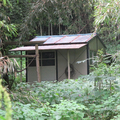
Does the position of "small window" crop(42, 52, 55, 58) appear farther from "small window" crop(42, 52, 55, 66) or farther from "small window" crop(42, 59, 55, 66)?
"small window" crop(42, 59, 55, 66)

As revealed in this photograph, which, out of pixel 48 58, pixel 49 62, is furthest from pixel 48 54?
pixel 49 62

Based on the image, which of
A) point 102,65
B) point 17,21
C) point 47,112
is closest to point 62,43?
point 17,21

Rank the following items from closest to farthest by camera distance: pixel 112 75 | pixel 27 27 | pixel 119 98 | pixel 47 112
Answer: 1. pixel 47 112
2. pixel 119 98
3. pixel 112 75
4. pixel 27 27

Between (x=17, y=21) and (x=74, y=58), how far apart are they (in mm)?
4320

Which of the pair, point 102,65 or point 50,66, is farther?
point 50,66

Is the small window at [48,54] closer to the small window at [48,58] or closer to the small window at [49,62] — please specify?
the small window at [48,58]

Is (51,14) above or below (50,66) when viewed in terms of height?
above

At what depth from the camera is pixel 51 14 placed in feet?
19.8

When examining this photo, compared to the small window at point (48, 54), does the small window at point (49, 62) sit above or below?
below

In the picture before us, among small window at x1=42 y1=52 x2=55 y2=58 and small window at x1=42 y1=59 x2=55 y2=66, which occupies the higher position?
small window at x1=42 y1=52 x2=55 y2=58

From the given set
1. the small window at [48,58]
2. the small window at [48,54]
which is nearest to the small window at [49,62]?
the small window at [48,58]

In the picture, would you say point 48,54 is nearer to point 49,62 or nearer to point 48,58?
point 48,58

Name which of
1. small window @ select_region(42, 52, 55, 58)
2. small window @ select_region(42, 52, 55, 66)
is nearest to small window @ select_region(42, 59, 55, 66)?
Result: small window @ select_region(42, 52, 55, 66)

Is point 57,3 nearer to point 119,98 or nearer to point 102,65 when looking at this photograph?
point 102,65
